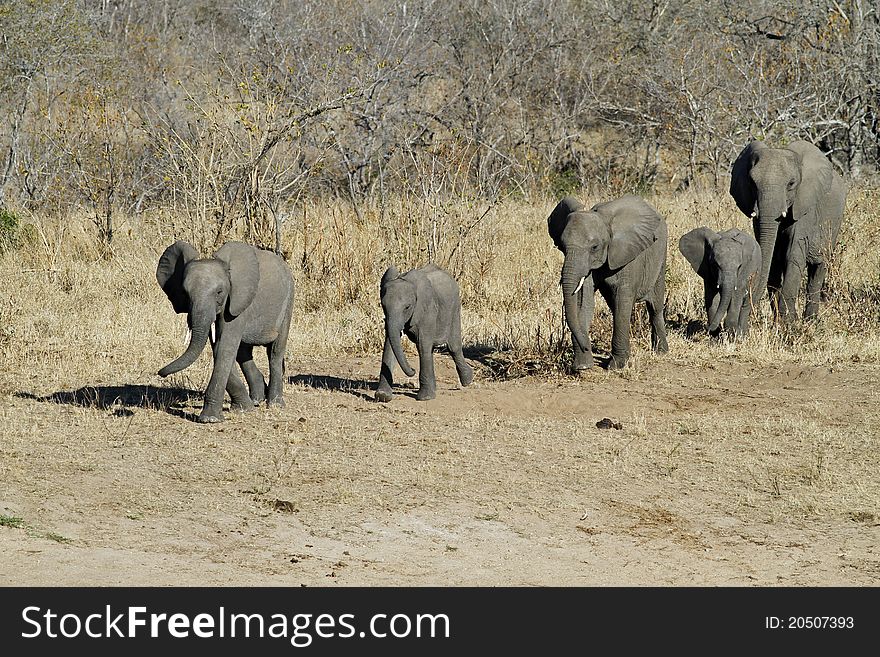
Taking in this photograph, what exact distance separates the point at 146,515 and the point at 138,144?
50.5 feet

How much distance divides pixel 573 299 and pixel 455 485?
3.28 meters

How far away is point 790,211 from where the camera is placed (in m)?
12.8

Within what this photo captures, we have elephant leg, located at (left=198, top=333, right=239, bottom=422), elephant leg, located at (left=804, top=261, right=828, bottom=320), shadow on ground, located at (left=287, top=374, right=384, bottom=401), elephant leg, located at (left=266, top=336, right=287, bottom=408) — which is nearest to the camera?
elephant leg, located at (left=198, top=333, right=239, bottom=422)

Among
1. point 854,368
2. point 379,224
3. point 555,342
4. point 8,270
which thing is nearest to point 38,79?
point 8,270

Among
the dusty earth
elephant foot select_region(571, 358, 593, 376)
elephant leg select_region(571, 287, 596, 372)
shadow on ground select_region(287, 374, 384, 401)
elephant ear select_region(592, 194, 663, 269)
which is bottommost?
the dusty earth

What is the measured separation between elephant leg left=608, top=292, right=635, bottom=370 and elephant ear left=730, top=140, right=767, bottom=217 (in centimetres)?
230

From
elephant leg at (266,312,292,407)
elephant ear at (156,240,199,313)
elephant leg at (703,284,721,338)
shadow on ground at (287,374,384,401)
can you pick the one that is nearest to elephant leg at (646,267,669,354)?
elephant leg at (703,284,721,338)

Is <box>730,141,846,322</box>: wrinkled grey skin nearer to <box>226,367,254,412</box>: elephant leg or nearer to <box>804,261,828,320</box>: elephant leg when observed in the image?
<box>804,261,828,320</box>: elephant leg

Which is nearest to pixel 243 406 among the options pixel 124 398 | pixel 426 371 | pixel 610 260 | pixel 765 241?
pixel 124 398

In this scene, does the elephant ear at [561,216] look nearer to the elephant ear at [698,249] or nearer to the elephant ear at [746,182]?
the elephant ear at [698,249]

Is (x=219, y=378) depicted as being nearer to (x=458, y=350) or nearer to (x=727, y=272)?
(x=458, y=350)

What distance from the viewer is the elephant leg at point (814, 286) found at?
13120mm

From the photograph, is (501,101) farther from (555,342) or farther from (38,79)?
(555,342)

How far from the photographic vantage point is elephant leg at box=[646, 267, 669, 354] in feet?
38.3
